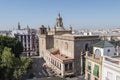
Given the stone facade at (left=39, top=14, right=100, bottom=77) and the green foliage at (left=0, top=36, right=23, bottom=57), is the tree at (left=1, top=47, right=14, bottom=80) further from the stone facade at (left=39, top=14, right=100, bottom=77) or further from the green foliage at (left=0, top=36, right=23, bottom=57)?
the green foliage at (left=0, top=36, right=23, bottom=57)

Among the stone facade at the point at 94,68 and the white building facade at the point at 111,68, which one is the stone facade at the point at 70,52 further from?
the white building facade at the point at 111,68

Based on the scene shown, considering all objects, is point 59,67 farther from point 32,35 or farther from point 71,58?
point 32,35

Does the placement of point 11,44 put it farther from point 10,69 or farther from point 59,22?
point 10,69

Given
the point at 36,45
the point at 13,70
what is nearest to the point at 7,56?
the point at 13,70

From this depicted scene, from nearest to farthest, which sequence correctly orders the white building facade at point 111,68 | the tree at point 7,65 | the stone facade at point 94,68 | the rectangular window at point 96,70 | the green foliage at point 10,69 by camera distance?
the white building facade at point 111,68, the stone facade at point 94,68, the rectangular window at point 96,70, the green foliage at point 10,69, the tree at point 7,65

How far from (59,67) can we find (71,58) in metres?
3.25

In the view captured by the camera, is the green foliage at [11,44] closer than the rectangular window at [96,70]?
No

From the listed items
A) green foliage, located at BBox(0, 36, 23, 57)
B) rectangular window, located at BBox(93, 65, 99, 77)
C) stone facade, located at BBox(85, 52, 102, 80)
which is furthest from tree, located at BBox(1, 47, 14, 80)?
rectangular window, located at BBox(93, 65, 99, 77)

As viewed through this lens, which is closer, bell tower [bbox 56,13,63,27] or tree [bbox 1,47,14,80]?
tree [bbox 1,47,14,80]

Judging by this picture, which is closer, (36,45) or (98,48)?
(98,48)

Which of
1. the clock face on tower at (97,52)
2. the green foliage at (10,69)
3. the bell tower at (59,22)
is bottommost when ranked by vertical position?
the green foliage at (10,69)

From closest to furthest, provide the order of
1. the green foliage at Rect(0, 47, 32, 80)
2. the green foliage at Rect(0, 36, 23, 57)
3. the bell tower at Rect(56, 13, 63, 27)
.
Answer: the green foliage at Rect(0, 47, 32, 80) → the green foliage at Rect(0, 36, 23, 57) → the bell tower at Rect(56, 13, 63, 27)

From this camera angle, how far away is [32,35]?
2916 inches

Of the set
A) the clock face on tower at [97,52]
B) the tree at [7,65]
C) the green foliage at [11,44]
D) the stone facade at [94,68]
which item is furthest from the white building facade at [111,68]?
the green foliage at [11,44]
